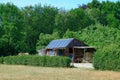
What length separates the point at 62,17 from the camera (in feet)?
262

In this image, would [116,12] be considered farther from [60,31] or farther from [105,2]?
[60,31]

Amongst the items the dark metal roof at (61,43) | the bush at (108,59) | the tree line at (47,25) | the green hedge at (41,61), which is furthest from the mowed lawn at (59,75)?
the tree line at (47,25)

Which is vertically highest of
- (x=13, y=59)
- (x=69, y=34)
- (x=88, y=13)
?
(x=88, y=13)

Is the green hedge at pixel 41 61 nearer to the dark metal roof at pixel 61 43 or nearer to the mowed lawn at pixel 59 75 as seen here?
the mowed lawn at pixel 59 75

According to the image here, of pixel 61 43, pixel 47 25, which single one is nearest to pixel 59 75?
pixel 61 43

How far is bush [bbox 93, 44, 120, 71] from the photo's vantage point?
31.4m

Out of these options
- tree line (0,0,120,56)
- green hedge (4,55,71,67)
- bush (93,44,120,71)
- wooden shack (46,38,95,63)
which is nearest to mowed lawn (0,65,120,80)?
bush (93,44,120,71)

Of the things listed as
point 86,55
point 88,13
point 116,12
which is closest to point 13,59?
point 86,55

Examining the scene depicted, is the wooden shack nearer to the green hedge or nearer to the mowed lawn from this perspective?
the green hedge

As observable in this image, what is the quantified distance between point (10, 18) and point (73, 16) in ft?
45.1

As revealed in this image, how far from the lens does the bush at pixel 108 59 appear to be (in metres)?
31.4

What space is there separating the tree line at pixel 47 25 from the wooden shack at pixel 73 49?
31.0 feet

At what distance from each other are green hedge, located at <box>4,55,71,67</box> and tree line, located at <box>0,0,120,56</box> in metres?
19.2

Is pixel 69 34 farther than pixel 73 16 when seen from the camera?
No
